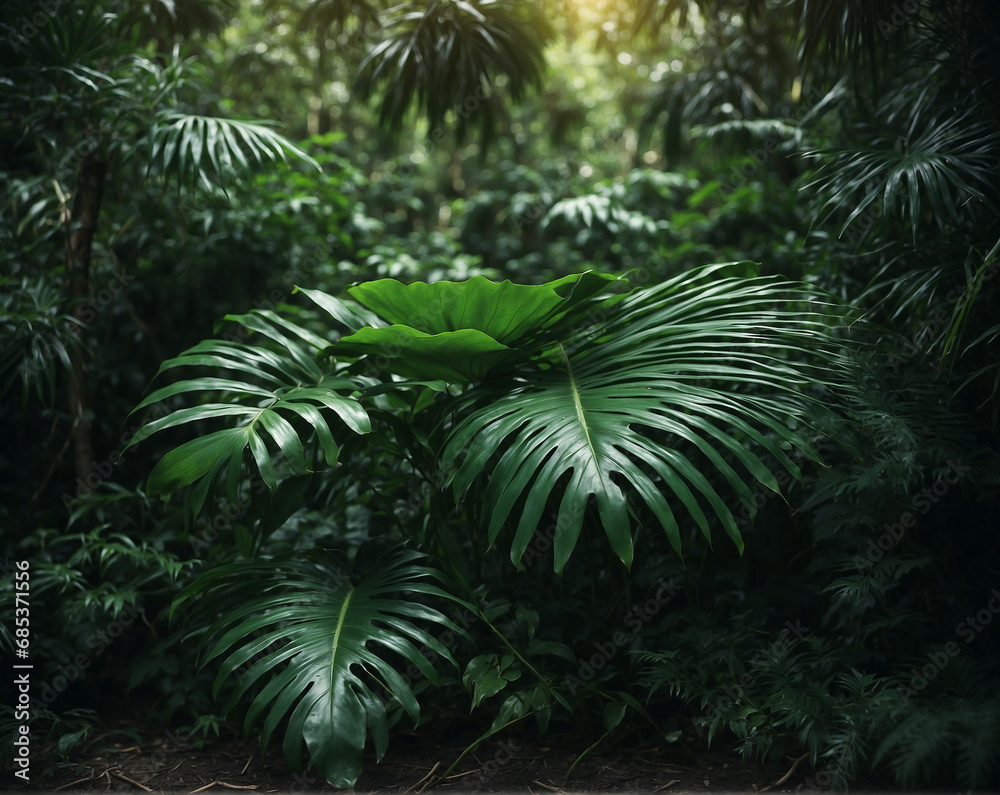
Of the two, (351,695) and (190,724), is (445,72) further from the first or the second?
(190,724)

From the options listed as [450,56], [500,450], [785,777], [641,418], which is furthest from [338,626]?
[450,56]

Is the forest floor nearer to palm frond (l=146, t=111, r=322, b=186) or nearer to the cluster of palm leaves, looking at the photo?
the cluster of palm leaves

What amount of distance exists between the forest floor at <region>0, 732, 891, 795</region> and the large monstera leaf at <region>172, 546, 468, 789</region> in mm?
179

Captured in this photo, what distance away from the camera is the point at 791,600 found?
71.1 inches

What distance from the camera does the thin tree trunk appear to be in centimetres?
221

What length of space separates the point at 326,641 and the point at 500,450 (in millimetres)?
730

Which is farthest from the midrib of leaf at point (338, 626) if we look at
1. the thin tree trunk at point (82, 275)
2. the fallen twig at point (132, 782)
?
the thin tree trunk at point (82, 275)

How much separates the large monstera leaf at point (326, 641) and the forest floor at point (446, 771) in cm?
18

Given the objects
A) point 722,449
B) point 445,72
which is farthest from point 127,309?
point 722,449

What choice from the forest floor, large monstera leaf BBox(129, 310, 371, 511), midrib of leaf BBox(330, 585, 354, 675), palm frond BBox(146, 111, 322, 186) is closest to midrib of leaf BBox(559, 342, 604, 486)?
large monstera leaf BBox(129, 310, 371, 511)

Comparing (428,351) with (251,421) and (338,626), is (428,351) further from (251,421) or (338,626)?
(338,626)

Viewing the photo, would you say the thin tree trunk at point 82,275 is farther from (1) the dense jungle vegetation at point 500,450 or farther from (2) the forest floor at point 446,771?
(2) the forest floor at point 446,771

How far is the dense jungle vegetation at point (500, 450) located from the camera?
144 cm

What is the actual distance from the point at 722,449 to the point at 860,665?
657mm
